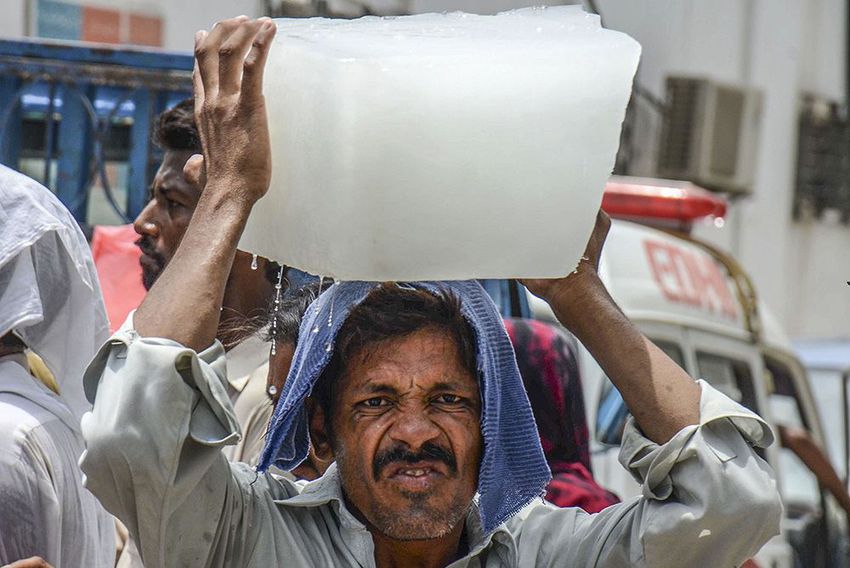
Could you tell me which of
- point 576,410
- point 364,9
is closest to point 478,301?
point 576,410

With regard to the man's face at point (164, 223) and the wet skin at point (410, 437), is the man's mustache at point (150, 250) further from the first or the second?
the wet skin at point (410, 437)

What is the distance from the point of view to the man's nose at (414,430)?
256cm

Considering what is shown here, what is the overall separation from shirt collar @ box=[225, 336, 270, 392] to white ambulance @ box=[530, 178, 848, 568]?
1.84m

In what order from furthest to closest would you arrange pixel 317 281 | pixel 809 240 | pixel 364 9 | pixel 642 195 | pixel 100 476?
pixel 809 240 < pixel 364 9 < pixel 642 195 < pixel 317 281 < pixel 100 476

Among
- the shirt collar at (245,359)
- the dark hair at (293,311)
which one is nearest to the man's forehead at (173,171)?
the shirt collar at (245,359)

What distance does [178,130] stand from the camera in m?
4.16

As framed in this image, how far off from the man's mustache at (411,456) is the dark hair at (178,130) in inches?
68.2

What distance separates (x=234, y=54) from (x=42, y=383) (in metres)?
0.89

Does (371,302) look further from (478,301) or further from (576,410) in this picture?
(576,410)

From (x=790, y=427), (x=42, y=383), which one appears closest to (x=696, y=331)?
(x=790, y=427)

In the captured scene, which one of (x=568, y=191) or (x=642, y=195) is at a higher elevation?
(x=568, y=191)

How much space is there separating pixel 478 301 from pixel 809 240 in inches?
508

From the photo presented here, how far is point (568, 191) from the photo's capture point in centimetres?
237

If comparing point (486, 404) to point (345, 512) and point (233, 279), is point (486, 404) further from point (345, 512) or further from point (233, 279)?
point (233, 279)
